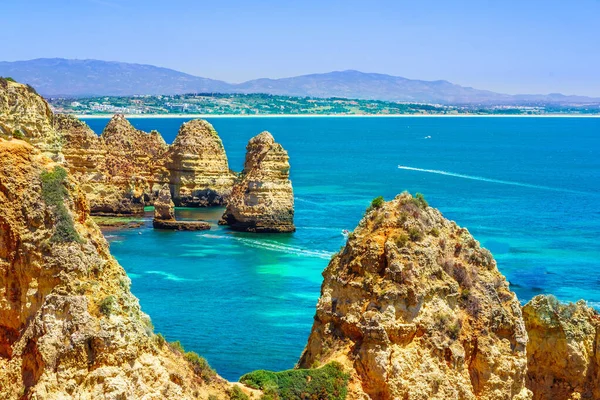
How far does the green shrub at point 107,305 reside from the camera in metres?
18.7

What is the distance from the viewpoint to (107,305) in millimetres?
18797

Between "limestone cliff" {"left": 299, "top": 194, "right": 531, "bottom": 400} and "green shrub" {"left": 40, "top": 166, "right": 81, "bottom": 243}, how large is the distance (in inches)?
A: 283

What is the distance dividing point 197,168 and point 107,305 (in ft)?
240

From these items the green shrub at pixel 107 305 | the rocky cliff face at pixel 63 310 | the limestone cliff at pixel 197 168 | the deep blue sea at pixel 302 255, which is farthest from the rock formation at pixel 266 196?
the green shrub at pixel 107 305

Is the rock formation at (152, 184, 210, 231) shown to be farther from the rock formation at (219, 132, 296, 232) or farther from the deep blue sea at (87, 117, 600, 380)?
the rock formation at (219, 132, 296, 232)

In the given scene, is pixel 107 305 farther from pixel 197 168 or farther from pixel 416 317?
pixel 197 168

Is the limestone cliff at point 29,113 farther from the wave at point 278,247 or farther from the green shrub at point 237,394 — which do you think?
the green shrub at point 237,394

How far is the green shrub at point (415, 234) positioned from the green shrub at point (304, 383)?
11.8 ft

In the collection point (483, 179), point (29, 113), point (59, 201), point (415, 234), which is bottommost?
point (483, 179)

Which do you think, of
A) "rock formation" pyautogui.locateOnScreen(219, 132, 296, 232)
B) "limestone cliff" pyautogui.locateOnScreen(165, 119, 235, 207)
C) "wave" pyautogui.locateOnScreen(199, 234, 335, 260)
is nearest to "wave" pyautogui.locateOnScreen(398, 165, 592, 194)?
"limestone cliff" pyautogui.locateOnScreen(165, 119, 235, 207)

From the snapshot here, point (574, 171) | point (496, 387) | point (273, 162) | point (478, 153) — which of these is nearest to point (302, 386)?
point (496, 387)

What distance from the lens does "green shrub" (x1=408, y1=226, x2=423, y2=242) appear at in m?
23.5

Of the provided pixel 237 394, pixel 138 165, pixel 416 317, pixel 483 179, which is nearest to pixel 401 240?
pixel 416 317

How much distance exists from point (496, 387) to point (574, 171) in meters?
131
